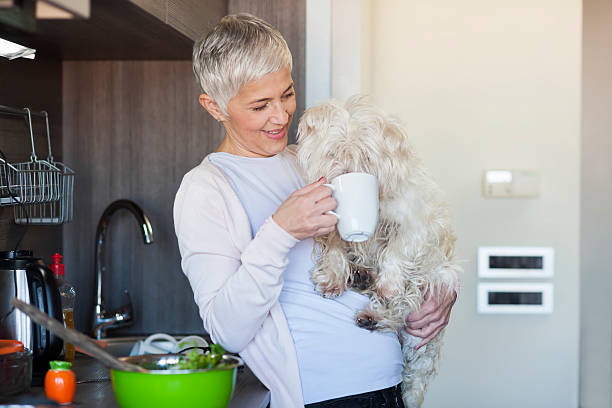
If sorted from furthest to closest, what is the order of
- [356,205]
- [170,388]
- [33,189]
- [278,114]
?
1. [33,189]
2. [278,114]
3. [356,205]
4. [170,388]

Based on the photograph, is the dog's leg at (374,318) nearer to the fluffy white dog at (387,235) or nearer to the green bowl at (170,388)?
the fluffy white dog at (387,235)

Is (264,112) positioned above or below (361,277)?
above

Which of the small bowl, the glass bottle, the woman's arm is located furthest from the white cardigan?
the glass bottle

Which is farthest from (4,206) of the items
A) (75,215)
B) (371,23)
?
(371,23)

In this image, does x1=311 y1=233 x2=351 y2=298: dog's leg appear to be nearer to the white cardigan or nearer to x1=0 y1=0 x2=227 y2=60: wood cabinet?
the white cardigan

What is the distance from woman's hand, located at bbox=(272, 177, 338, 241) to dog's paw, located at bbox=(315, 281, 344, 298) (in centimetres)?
23

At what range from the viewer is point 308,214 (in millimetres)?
1205

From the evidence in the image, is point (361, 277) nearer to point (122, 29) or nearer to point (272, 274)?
point (272, 274)

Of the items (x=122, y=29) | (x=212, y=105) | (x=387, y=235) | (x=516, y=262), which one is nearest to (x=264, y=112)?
(x=212, y=105)

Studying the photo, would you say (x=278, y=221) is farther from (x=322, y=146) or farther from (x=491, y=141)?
(x=491, y=141)

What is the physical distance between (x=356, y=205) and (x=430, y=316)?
560mm

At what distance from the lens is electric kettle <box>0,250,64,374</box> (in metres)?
1.47

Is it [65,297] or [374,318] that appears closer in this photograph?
[374,318]

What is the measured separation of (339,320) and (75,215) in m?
1.17
